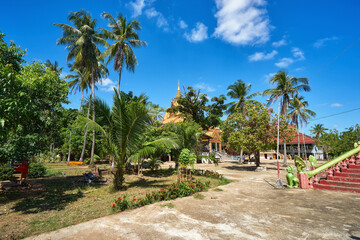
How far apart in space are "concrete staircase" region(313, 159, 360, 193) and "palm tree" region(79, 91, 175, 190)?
944 centimetres

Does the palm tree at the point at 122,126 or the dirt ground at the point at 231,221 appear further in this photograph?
the palm tree at the point at 122,126

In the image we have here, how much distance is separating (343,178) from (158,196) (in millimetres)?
9629

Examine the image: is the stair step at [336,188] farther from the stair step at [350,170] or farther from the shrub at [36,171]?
the shrub at [36,171]

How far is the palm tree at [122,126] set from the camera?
8227 millimetres

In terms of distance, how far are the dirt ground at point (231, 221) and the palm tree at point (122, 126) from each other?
334cm

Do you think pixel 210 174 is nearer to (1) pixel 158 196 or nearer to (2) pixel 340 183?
(1) pixel 158 196

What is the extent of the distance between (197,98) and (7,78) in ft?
80.6

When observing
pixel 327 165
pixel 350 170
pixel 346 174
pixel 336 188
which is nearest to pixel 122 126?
pixel 336 188

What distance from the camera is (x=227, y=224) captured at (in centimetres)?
473

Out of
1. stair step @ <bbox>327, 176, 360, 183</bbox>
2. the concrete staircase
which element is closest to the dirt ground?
the concrete staircase

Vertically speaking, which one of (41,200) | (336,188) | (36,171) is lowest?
(41,200)

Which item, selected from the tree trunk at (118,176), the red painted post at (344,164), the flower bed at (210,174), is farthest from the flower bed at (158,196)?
the red painted post at (344,164)

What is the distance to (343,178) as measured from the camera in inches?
364

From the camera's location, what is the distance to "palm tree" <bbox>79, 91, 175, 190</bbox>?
8.23 meters
